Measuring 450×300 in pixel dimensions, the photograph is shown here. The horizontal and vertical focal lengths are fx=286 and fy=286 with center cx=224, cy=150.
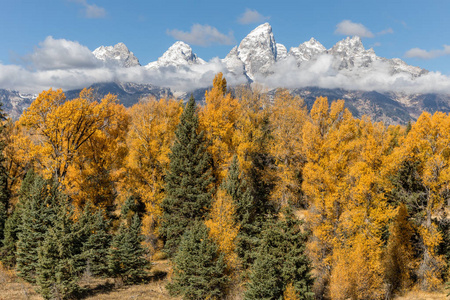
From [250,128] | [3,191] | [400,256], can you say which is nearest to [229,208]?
A: [250,128]

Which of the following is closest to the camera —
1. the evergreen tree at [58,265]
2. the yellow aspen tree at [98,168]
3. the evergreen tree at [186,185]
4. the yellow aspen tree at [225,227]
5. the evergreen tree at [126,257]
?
the evergreen tree at [58,265]

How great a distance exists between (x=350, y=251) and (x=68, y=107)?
95.7 feet

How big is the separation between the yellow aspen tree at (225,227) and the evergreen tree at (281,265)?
4799 millimetres

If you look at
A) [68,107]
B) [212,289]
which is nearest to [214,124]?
[68,107]

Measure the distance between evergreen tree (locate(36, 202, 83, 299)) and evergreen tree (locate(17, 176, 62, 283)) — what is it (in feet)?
8.96

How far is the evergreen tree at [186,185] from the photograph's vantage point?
30172 millimetres

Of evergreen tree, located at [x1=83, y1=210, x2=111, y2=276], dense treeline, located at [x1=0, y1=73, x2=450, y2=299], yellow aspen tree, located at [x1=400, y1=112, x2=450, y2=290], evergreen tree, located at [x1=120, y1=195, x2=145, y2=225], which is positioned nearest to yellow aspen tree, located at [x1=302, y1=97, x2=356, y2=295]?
dense treeline, located at [x1=0, y1=73, x2=450, y2=299]

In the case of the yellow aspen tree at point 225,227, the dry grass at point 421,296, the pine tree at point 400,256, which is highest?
the yellow aspen tree at point 225,227

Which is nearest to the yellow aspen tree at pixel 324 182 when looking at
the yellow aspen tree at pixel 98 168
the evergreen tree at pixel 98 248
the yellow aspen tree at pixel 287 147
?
the yellow aspen tree at pixel 287 147

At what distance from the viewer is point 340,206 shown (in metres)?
25.9

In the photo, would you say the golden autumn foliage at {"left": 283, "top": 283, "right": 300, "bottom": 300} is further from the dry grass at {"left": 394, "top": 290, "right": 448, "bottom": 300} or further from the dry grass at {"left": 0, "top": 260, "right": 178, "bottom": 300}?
the dry grass at {"left": 394, "top": 290, "right": 448, "bottom": 300}

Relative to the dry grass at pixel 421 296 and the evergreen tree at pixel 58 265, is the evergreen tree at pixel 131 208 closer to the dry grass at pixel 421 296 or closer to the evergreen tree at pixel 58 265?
the evergreen tree at pixel 58 265

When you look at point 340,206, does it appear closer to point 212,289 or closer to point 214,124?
point 212,289

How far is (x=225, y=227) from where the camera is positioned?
25.5 m
